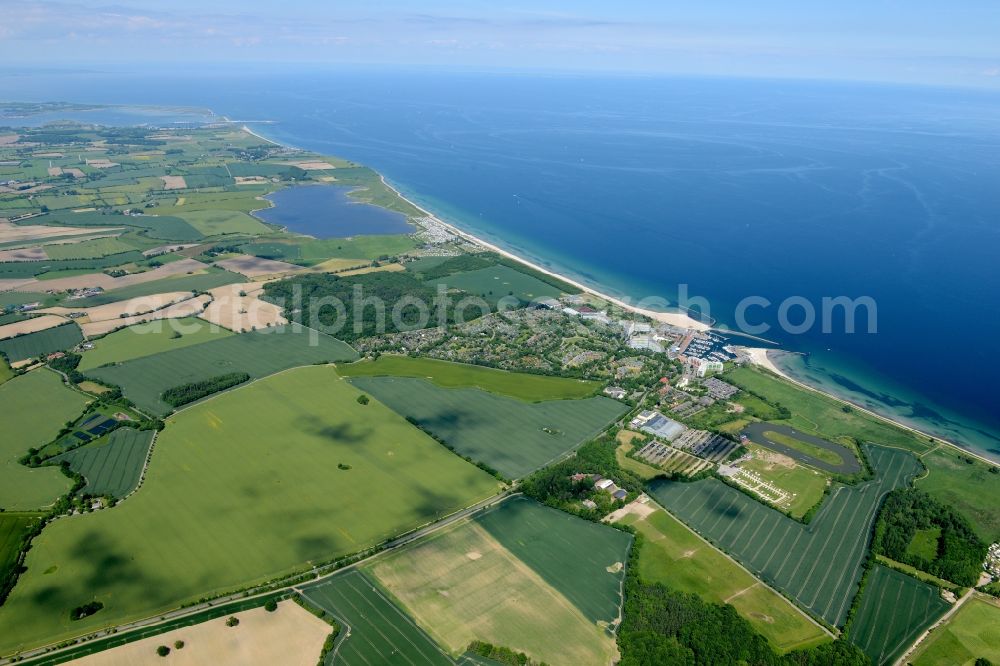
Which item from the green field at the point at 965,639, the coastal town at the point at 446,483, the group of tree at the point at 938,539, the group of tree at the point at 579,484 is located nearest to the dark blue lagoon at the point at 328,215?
the coastal town at the point at 446,483

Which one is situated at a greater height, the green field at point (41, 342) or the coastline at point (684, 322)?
the coastline at point (684, 322)

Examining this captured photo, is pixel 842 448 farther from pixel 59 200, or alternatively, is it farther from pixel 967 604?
pixel 59 200

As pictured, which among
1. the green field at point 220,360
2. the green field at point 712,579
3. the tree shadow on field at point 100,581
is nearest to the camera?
the green field at point 712,579

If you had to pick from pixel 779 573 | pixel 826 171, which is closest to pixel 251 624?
pixel 779 573

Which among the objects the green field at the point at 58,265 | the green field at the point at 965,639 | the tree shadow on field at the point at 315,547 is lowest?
the tree shadow on field at the point at 315,547

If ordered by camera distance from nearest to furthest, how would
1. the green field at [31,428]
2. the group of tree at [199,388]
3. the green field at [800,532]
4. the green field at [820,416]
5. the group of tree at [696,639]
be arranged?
1. the group of tree at [696,639]
2. the green field at [800,532]
3. the green field at [31,428]
4. the green field at [820,416]
5. the group of tree at [199,388]

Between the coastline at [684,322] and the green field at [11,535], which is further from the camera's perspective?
the coastline at [684,322]

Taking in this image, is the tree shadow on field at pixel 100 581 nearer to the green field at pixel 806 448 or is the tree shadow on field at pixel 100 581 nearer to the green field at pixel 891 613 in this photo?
the green field at pixel 891 613

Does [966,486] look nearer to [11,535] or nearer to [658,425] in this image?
[658,425]
